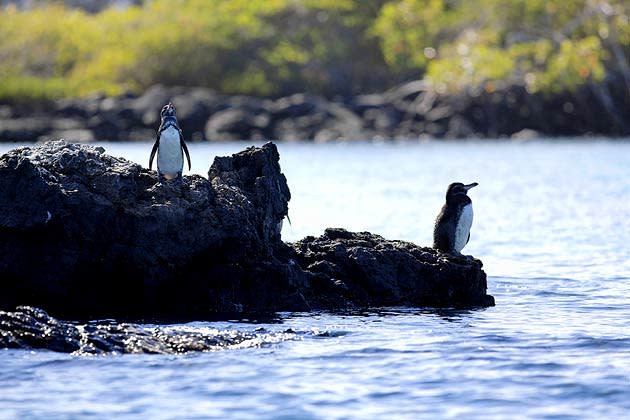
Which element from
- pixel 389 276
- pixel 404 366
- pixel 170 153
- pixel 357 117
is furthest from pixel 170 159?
pixel 357 117

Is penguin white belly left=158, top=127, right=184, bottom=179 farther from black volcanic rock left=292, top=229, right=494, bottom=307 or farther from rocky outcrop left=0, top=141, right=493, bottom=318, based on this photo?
black volcanic rock left=292, top=229, right=494, bottom=307

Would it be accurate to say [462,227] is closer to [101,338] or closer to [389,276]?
A: [389,276]

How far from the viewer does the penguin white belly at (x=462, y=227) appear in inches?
634

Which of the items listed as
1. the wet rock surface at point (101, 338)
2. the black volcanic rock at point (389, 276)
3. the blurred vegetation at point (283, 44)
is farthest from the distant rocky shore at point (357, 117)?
the wet rock surface at point (101, 338)

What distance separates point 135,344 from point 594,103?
61473mm

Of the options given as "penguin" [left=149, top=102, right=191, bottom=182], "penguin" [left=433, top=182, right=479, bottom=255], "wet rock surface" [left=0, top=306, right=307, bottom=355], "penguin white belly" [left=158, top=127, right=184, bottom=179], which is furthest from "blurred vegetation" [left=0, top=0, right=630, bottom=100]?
"wet rock surface" [left=0, top=306, right=307, bottom=355]

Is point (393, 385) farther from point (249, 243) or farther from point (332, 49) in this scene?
point (332, 49)

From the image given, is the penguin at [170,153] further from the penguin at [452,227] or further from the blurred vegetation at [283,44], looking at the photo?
the blurred vegetation at [283,44]

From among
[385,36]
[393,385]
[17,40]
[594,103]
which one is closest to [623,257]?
[393,385]

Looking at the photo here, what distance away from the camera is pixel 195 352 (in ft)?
39.0

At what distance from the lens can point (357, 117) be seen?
→ 70.6 m

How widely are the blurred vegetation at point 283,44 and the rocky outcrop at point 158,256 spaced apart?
5388 cm

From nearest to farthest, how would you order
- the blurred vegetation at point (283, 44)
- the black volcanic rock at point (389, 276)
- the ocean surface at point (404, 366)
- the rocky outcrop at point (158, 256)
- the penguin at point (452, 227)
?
the ocean surface at point (404, 366), the rocky outcrop at point (158, 256), the black volcanic rock at point (389, 276), the penguin at point (452, 227), the blurred vegetation at point (283, 44)

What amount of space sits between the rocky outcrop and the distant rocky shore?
52.5 meters
